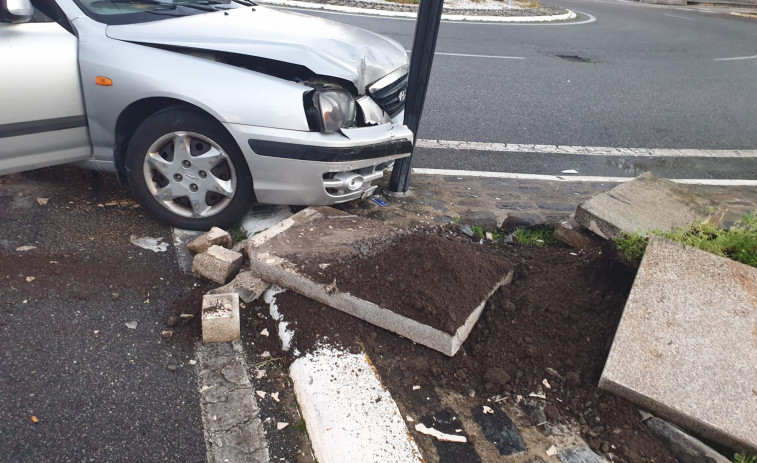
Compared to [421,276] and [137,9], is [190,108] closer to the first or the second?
[137,9]

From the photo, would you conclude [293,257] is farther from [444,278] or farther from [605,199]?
[605,199]

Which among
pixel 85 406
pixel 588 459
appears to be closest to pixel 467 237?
pixel 588 459

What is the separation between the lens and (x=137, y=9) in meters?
3.92

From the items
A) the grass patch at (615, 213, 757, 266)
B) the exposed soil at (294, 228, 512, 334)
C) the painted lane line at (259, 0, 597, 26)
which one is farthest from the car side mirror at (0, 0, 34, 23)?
the painted lane line at (259, 0, 597, 26)

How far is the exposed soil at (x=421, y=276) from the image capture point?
9.18 feet

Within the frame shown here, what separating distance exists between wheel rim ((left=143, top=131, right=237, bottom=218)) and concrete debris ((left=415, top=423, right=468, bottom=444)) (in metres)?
1.91

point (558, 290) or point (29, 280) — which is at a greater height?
point (558, 290)

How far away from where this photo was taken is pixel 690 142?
6645 mm

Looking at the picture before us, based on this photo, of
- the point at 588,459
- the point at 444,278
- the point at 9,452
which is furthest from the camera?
the point at 444,278

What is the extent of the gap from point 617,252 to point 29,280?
3.20 meters

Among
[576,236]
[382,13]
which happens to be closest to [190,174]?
[576,236]

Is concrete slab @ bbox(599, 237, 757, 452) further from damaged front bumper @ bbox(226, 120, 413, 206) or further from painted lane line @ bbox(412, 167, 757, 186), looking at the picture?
painted lane line @ bbox(412, 167, 757, 186)

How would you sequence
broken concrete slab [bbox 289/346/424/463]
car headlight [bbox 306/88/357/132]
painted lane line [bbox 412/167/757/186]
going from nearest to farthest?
broken concrete slab [bbox 289/346/424/463] < car headlight [bbox 306/88/357/132] < painted lane line [bbox 412/167/757/186]

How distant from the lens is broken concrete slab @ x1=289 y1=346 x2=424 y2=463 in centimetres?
226
